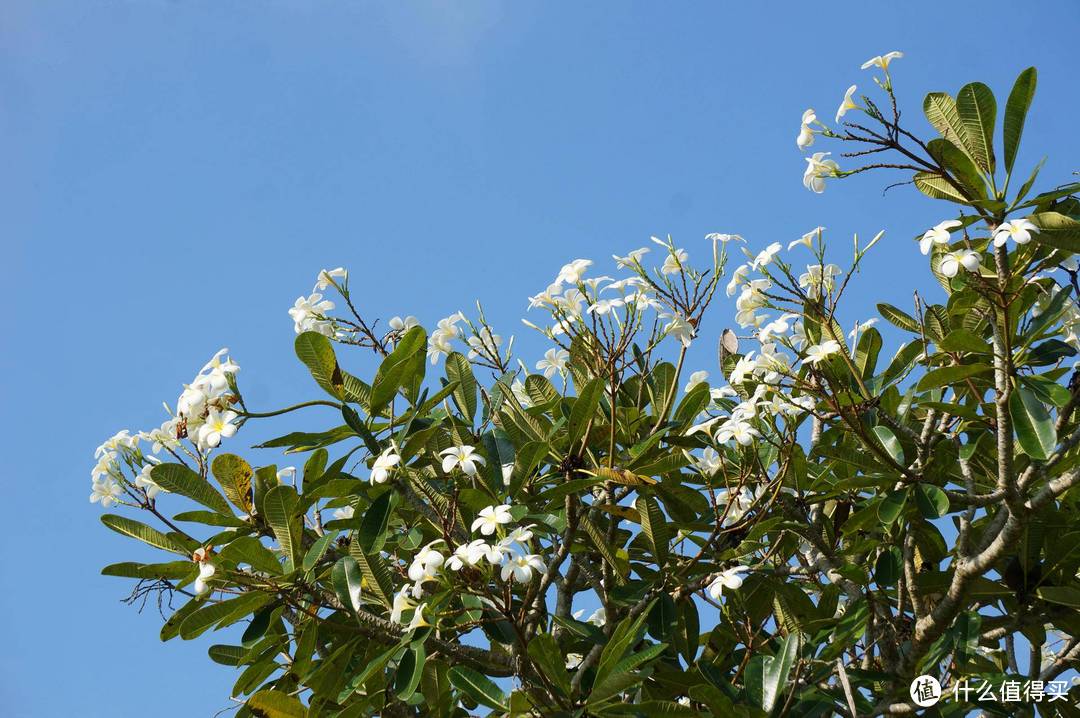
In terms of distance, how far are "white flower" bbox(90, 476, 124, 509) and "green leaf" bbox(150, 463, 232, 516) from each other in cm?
25

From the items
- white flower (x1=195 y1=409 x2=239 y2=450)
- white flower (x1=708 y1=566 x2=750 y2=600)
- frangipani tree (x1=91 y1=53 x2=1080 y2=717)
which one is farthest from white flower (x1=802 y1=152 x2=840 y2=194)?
white flower (x1=195 y1=409 x2=239 y2=450)

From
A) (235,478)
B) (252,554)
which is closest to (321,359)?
(235,478)

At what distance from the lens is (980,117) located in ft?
7.63

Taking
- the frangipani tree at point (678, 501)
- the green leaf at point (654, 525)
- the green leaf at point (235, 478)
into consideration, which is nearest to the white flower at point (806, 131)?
the frangipani tree at point (678, 501)

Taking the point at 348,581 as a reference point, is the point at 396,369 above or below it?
above

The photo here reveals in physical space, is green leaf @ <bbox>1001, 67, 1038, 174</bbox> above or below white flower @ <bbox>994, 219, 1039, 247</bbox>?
above

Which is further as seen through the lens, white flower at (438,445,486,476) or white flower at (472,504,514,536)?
white flower at (438,445,486,476)

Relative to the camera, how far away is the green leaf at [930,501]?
239cm

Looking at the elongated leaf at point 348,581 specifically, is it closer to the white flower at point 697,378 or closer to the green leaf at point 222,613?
the green leaf at point 222,613

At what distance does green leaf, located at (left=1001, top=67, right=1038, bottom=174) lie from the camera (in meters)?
2.29

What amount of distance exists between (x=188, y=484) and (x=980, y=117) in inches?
80.5

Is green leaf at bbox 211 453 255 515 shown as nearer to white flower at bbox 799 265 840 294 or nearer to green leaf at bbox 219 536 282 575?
green leaf at bbox 219 536 282 575

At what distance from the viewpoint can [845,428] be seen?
2.60 metres

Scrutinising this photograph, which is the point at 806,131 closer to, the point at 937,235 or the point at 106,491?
the point at 937,235
